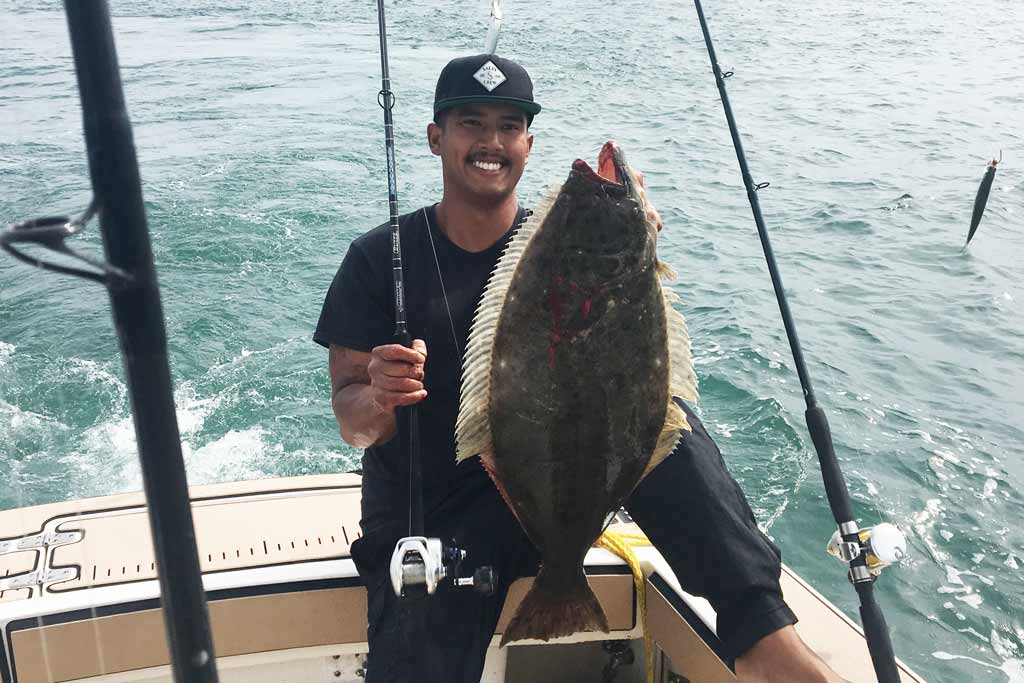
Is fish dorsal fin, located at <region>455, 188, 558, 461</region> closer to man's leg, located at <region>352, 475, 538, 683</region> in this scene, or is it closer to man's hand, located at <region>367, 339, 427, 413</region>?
man's hand, located at <region>367, 339, 427, 413</region>

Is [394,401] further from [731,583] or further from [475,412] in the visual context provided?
[731,583]

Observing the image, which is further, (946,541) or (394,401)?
(946,541)

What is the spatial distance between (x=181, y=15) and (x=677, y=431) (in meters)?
21.9

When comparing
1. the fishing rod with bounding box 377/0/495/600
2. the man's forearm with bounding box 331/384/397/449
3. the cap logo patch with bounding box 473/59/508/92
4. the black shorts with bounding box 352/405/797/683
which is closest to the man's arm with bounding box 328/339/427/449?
the man's forearm with bounding box 331/384/397/449

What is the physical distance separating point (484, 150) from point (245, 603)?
1758 millimetres

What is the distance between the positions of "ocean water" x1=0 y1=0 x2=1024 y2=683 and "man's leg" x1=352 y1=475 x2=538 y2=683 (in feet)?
4.83

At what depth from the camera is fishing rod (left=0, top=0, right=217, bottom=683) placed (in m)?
0.91

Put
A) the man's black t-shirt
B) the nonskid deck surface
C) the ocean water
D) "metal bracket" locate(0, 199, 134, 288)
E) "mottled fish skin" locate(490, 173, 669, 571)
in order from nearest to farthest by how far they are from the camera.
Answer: "metal bracket" locate(0, 199, 134, 288) < "mottled fish skin" locate(490, 173, 669, 571) < the nonskid deck surface < the man's black t-shirt < the ocean water

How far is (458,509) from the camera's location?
275 cm

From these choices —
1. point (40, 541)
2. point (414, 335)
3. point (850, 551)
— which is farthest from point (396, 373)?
point (40, 541)

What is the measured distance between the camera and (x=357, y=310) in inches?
107

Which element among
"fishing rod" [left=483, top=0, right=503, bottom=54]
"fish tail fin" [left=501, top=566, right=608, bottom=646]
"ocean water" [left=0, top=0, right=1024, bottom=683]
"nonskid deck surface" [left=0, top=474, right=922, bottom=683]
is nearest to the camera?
"fish tail fin" [left=501, top=566, right=608, bottom=646]

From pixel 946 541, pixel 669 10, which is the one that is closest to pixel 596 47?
pixel 669 10

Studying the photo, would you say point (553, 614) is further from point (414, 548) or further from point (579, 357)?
point (579, 357)
